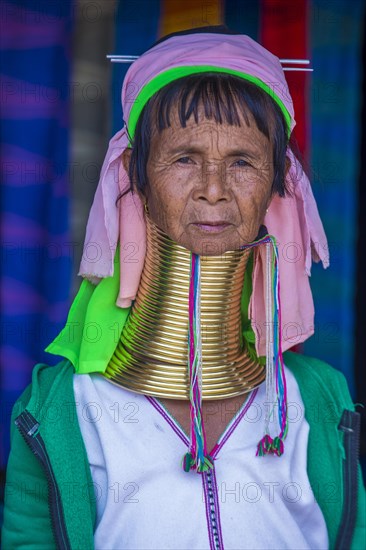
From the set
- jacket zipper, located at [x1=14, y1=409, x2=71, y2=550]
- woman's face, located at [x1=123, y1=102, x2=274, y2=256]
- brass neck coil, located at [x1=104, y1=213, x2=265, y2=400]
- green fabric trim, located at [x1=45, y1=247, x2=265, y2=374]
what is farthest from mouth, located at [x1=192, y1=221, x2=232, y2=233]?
jacket zipper, located at [x1=14, y1=409, x2=71, y2=550]

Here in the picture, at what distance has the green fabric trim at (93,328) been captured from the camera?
7.92 ft

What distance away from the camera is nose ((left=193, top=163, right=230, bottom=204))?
2219 millimetres

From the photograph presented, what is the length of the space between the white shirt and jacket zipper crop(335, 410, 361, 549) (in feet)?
0.20

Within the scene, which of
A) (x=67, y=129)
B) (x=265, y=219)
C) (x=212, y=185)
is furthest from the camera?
(x=67, y=129)

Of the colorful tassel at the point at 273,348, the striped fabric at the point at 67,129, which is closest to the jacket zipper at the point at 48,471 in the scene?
the colorful tassel at the point at 273,348

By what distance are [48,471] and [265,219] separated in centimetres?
104

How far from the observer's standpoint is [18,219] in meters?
4.18

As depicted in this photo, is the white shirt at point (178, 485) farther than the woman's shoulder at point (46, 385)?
No

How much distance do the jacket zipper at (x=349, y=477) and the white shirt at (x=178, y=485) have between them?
0.20 ft

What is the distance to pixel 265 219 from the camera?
260 cm

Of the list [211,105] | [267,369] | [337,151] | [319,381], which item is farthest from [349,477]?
[337,151]

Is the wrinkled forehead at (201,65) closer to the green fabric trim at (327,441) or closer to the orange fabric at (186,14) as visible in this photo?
the green fabric trim at (327,441)

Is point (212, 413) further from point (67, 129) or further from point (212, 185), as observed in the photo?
point (67, 129)

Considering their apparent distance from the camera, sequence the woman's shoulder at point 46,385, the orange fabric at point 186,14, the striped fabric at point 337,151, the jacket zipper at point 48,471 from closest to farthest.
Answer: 1. the jacket zipper at point 48,471
2. the woman's shoulder at point 46,385
3. the orange fabric at point 186,14
4. the striped fabric at point 337,151
